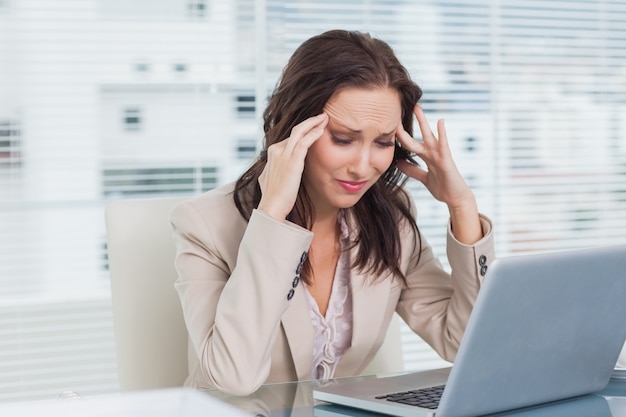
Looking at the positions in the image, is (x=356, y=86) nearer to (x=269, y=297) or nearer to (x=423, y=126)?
(x=423, y=126)

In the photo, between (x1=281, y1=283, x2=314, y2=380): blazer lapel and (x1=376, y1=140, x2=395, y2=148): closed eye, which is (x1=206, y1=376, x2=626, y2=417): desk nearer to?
(x1=281, y1=283, x2=314, y2=380): blazer lapel

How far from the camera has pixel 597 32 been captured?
419cm

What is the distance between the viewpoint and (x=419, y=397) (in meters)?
1.35

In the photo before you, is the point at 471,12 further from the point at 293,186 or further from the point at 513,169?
the point at 293,186

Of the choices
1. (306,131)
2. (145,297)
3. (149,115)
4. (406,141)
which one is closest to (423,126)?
(406,141)

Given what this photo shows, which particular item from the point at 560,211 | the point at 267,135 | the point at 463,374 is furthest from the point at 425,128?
the point at 560,211

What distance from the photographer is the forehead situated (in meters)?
1.74

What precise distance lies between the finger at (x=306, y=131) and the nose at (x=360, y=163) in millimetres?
81

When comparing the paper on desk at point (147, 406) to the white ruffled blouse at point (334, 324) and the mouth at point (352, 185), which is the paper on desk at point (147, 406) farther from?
the white ruffled blouse at point (334, 324)

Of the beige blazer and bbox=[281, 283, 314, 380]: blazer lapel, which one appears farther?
bbox=[281, 283, 314, 380]: blazer lapel

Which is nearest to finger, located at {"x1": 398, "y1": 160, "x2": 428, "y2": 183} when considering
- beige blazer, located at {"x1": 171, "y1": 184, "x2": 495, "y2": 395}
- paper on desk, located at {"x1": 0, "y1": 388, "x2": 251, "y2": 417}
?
beige blazer, located at {"x1": 171, "y1": 184, "x2": 495, "y2": 395}

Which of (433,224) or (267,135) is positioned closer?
(267,135)

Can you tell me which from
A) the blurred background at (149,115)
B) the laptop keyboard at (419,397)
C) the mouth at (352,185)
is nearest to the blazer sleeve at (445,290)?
the mouth at (352,185)

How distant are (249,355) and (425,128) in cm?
60
